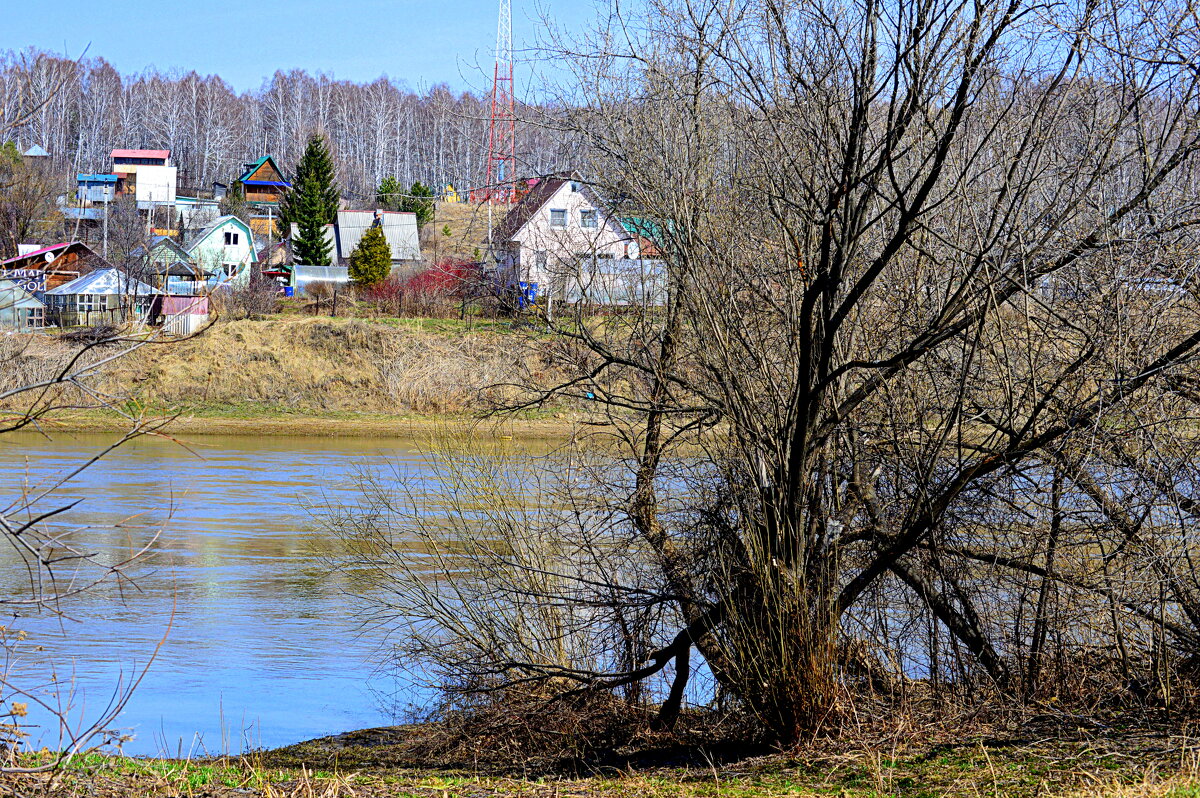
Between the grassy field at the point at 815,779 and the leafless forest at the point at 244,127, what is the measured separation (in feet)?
279

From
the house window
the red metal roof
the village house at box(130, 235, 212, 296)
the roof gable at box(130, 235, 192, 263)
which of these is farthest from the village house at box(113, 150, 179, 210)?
the village house at box(130, 235, 212, 296)

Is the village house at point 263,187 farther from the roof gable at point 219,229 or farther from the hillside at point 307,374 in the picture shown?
the hillside at point 307,374

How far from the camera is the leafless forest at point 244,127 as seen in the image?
319 ft

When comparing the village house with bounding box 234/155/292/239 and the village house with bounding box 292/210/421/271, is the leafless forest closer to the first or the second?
the village house with bounding box 234/155/292/239

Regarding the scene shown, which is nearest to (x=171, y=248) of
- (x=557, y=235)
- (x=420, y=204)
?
(x=557, y=235)

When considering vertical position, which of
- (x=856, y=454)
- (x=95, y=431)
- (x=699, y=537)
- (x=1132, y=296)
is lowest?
(x=95, y=431)

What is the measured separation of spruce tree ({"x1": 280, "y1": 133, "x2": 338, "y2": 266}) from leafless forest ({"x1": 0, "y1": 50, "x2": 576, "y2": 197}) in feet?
91.8

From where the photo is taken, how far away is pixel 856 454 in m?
8.38

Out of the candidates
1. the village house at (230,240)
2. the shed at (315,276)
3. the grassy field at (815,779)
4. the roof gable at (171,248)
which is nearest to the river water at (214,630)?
the grassy field at (815,779)

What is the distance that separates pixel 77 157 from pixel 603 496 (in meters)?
92.0

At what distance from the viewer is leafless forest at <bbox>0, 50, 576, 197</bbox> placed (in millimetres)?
97375

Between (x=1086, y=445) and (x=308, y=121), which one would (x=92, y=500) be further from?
(x=308, y=121)

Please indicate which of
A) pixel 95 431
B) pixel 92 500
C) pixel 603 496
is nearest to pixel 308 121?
pixel 95 431

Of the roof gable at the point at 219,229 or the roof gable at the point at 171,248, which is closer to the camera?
the roof gable at the point at 171,248
